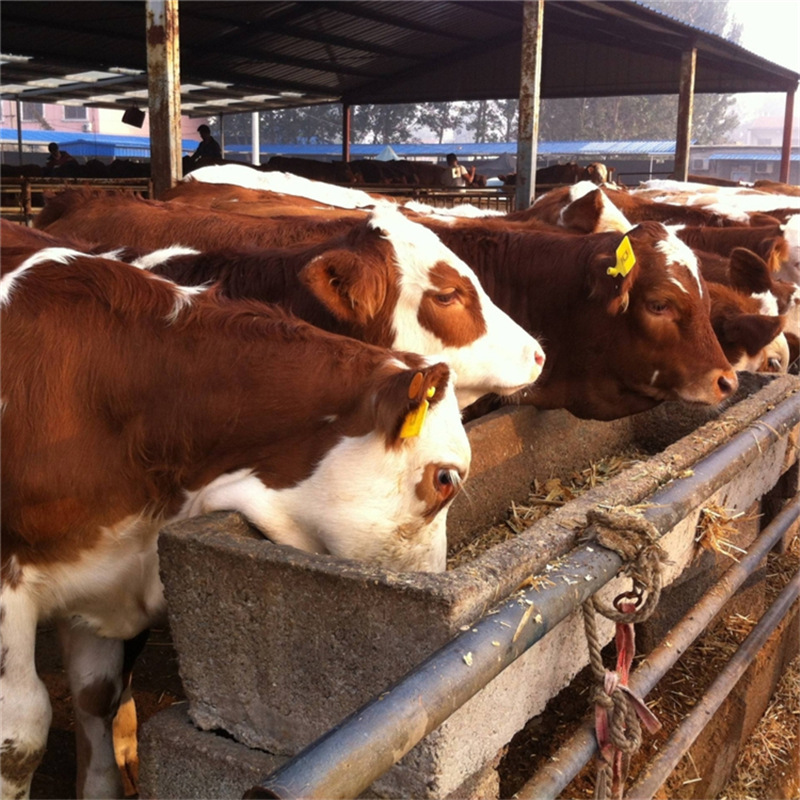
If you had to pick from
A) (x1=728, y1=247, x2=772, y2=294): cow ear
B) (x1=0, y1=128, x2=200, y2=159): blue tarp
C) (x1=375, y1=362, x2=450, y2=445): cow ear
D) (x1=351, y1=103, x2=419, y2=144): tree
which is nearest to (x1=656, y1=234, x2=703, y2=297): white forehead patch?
(x1=728, y1=247, x2=772, y2=294): cow ear

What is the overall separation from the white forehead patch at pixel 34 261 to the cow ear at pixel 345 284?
75cm

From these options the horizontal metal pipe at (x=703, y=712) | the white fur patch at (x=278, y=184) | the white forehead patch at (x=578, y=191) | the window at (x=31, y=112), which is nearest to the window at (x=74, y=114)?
the window at (x=31, y=112)

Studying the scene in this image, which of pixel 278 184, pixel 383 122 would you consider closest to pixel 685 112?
pixel 278 184

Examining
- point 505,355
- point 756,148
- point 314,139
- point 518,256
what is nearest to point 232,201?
point 518,256

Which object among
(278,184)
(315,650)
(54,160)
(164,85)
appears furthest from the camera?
(54,160)

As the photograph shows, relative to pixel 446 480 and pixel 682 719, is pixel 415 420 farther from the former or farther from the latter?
pixel 682 719

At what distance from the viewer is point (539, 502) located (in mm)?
3791

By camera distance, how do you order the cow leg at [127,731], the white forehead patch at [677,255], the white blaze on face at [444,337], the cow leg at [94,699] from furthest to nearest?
the white forehead patch at [677,255], the white blaze on face at [444,337], the cow leg at [127,731], the cow leg at [94,699]

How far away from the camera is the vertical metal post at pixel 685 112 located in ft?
52.2

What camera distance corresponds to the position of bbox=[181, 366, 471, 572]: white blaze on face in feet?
7.31

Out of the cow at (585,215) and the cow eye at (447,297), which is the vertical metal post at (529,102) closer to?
the cow at (585,215)

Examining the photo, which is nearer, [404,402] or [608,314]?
[404,402]

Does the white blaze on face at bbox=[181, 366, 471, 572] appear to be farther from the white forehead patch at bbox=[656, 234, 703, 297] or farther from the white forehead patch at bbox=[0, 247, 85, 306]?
the white forehead patch at bbox=[656, 234, 703, 297]

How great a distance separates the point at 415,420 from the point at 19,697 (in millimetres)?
1125
